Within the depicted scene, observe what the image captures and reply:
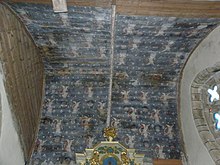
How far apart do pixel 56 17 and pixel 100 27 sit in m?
0.82

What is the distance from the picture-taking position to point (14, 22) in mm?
6391

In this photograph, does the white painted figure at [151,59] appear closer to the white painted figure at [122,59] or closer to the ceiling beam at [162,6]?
the white painted figure at [122,59]

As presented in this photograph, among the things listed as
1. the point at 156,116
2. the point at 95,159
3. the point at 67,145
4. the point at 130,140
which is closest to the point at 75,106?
the point at 67,145

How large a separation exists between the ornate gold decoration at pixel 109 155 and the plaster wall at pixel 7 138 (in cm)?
116

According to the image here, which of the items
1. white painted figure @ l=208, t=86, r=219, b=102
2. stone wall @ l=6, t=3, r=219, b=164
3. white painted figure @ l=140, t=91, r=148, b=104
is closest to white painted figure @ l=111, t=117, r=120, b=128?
stone wall @ l=6, t=3, r=219, b=164

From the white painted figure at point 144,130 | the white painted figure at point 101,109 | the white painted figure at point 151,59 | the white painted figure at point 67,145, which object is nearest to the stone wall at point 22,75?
the white painted figure at point 67,145

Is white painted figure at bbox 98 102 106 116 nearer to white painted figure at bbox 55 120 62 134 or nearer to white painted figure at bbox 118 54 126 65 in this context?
white painted figure at bbox 55 120 62 134

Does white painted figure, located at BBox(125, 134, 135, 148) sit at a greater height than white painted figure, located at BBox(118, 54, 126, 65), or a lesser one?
lesser

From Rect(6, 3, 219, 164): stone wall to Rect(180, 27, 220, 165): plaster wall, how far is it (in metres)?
0.18

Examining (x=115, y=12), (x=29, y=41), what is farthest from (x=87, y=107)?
(x=115, y=12)

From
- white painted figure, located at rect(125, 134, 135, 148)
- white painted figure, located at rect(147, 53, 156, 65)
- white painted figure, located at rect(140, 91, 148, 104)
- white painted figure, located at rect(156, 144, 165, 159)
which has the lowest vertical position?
white painted figure, located at rect(156, 144, 165, 159)

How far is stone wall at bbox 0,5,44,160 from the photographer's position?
6016mm

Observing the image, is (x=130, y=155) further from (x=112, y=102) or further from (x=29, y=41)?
(x=29, y=41)

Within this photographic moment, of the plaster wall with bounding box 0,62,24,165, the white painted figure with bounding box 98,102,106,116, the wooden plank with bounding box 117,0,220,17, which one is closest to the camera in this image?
the plaster wall with bounding box 0,62,24,165
